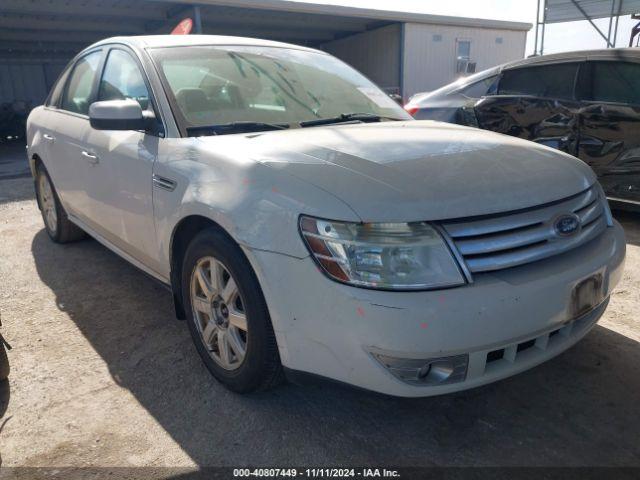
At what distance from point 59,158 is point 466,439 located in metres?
3.44

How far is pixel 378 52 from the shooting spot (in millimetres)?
18156

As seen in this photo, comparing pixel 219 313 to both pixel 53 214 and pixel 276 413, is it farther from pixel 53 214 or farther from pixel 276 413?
pixel 53 214

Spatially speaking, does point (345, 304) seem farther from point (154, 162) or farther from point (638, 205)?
point (638, 205)

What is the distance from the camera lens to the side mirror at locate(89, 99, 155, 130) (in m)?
2.56

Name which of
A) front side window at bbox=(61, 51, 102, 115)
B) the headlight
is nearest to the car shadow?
the headlight

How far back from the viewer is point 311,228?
181 centimetres

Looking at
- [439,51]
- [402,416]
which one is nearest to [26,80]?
[439,51]

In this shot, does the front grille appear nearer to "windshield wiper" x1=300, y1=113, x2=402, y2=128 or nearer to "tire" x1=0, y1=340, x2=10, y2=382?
"windshield wiper" x1=300, y1=113, x2=402, y2=128

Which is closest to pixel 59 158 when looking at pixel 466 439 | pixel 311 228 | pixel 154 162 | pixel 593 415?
pixel 154 162

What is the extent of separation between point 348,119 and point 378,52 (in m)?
16.4

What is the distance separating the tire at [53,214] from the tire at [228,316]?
2.42m

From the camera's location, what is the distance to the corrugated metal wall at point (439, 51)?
1720cm

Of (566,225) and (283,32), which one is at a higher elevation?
(283,32)

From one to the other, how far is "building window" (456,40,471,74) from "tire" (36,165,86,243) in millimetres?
16292
